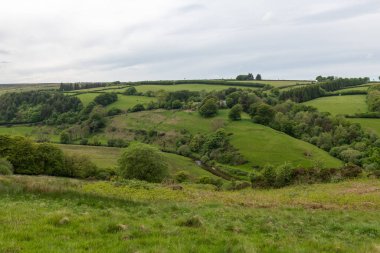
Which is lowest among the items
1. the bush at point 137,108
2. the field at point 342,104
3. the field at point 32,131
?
the field at point 32,131

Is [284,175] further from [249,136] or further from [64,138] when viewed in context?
[64,138]

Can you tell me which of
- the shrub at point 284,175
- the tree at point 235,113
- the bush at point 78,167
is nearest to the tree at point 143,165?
the bush at point 78,167

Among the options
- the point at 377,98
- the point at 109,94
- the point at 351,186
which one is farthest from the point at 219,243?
the point at 109,94

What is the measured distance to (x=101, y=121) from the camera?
15575cm

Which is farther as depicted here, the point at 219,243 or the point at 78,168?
the point at 78,168

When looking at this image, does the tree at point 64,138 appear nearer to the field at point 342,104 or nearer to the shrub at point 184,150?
the shrub at point 184,150

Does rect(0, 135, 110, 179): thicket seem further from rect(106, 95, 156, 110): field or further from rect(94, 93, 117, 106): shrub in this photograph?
rect(94, 93, 117, 106): shrub

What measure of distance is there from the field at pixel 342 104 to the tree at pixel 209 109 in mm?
48153

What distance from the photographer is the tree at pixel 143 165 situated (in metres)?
62.9

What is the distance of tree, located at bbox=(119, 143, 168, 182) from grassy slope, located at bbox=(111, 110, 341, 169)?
51681mm

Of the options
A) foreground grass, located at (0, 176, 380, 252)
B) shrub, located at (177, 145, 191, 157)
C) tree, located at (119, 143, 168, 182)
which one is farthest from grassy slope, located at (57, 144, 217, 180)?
foreground grass, located at (0, 176, 380, 252)

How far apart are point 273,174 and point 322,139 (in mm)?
91507

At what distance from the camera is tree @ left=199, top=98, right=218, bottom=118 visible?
5879 inches

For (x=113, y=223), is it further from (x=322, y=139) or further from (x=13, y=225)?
(x=322, y=139)
